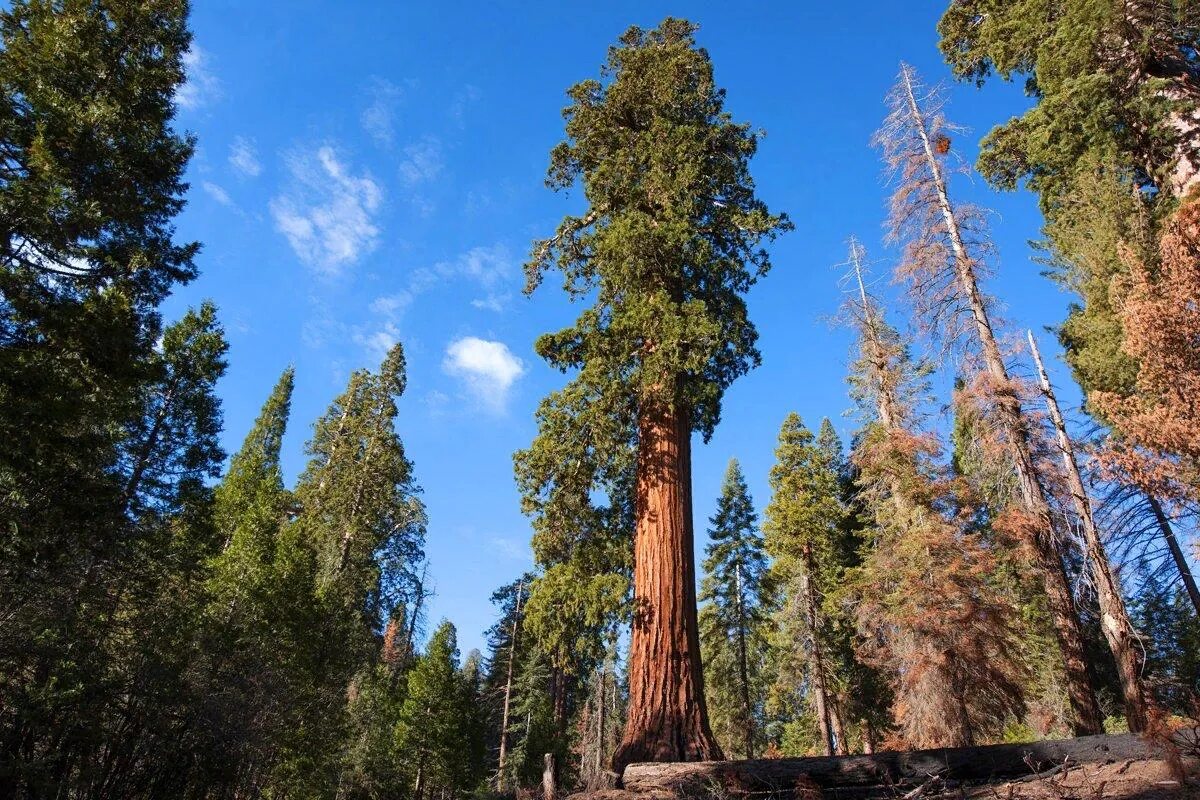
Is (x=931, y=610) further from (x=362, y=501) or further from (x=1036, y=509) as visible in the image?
(x=362, y=501)

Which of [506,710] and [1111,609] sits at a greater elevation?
[1111,609]

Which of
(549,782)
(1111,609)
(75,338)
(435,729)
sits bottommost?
(549,782)

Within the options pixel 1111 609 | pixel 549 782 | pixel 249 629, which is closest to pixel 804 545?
pixel 1111 609

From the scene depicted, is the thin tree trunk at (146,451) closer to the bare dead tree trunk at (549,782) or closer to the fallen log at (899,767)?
the bare dead tree trunk at (549,782)

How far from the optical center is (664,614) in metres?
8.15

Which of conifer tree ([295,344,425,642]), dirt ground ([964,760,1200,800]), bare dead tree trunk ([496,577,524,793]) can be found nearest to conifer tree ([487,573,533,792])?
bare dead tree trunk ([496,577,524,793])

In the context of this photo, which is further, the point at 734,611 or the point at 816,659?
the point at 734,611

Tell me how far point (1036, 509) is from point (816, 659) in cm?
1329

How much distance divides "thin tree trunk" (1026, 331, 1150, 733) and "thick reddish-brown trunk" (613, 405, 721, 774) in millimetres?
6782

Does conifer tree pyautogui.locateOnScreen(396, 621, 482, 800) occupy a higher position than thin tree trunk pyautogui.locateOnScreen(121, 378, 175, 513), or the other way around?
thin tree trunk pyautogui.locateOnScreen(121, 378, 175, 513)

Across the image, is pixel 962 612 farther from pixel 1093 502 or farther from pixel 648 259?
pixel 648 259

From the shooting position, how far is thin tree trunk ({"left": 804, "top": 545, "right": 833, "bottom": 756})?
21.2 meters

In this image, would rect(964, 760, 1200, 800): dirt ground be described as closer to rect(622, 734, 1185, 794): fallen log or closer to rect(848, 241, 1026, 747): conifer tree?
rect(622, 734, 1185, 794): fallen log

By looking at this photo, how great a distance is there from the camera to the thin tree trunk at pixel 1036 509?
1026cm
